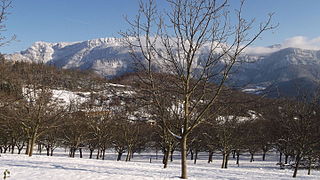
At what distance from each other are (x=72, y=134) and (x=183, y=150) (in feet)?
119

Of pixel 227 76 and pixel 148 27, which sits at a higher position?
pixel 148 27

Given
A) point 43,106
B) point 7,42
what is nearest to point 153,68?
point 7,42

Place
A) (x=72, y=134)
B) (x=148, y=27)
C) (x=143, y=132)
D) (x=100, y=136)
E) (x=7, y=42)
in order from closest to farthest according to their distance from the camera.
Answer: (x=148, y=27)
(x=7, y=42)
(x=100, y=136)
(x=72, y=134)
(x=143, y=132)

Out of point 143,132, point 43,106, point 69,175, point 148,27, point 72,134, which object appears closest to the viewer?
point 69,175

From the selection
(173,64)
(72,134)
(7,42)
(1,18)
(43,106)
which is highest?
(1,18)

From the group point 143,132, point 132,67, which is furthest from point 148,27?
point 143,132

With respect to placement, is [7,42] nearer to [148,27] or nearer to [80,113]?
[148,27]

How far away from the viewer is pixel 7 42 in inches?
496

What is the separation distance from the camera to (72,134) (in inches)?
1750

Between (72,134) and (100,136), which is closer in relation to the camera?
(100,136)

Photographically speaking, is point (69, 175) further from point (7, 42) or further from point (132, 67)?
point (7, 42)

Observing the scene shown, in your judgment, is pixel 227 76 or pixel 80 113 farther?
pixel 80 113

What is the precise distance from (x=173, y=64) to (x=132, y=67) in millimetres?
1814

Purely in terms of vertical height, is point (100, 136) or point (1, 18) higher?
point (1, 18)
